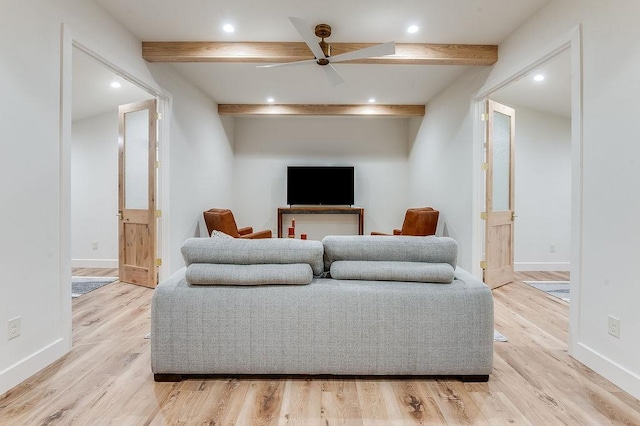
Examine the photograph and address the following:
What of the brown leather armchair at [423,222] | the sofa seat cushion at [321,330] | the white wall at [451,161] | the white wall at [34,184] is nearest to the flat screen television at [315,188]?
the white wall at [451,161]

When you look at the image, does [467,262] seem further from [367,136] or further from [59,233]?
[59,233]

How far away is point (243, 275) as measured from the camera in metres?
1.87

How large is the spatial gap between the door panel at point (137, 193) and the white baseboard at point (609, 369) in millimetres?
4059

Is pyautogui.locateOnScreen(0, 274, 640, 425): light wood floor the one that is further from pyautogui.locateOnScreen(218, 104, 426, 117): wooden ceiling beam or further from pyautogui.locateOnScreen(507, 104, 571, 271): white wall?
pyautogui.locateOnScreen(218, 104, 426, 117): wooden ceiling beam

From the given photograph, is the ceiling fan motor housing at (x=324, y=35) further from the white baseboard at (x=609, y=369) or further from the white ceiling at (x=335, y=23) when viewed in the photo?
the white baseboard at (x=609, y=369)

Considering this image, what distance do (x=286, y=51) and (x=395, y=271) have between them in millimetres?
2627

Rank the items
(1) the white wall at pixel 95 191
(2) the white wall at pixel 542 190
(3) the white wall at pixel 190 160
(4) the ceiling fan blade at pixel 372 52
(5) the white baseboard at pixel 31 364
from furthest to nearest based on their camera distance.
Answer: (1) the white wall at pixel 95 191, (2) the white wall at pixel 542 190, (3) the white wall at pixel 190 160, (4) the ceiling fan blade at pixel 372 52, (5) the white baseboard at pixel 31 364

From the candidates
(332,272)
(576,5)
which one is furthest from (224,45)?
(576,5)

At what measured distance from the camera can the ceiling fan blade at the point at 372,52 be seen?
276cm

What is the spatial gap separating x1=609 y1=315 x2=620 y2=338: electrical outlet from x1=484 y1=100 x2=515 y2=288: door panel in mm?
1772

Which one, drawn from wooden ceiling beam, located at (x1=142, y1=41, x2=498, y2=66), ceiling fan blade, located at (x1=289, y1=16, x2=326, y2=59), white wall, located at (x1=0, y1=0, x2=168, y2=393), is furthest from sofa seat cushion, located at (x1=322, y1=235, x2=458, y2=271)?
wooden ceiling beam, located at (x1=142, y1=41, x2=498, y2=66)

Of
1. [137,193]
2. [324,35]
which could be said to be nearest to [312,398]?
[324,35]

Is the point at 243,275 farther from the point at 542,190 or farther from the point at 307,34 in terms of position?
the point at 542,190

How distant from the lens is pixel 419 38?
3.30 m
